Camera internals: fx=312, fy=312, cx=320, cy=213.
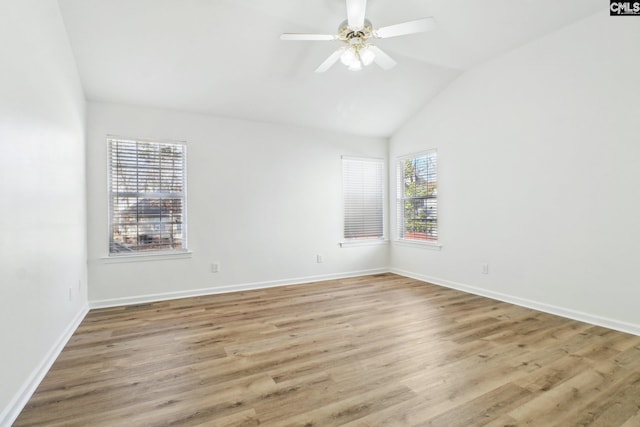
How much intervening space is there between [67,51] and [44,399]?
2.78 meters

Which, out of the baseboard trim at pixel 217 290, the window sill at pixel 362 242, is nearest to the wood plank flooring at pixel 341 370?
the baseboard trim at pixel 217 290

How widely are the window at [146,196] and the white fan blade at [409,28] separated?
2843 mm

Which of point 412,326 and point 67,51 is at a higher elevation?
point 67,51

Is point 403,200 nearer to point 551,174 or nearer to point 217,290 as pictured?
point 551,174

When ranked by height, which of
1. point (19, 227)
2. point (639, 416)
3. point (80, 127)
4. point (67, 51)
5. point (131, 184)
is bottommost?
point (639, 416)

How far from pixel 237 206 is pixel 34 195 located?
245 centimetres

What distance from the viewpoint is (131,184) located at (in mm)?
3850

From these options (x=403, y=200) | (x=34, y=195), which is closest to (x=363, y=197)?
(x=403, y=200)

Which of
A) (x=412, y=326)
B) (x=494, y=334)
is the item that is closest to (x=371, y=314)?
(x=412, y=326)

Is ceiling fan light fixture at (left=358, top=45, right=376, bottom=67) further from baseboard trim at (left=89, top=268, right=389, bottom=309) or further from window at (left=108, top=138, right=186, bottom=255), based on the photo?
baseboard trim at (left=89, top=268, right=389, bottom=309)

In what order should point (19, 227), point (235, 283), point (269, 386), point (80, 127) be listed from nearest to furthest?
1. point (19, 227)
2. point (269, 386)
3. point (80, 127)
4. point (235, 283)

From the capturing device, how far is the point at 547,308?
130 inches

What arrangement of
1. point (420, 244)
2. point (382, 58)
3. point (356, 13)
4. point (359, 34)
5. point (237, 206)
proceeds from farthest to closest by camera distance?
point (420, 244) → point (237, 206) → point (382, 58) → point (359, 34) → point (356, 13)

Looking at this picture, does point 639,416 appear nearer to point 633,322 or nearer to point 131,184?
point 633,322
